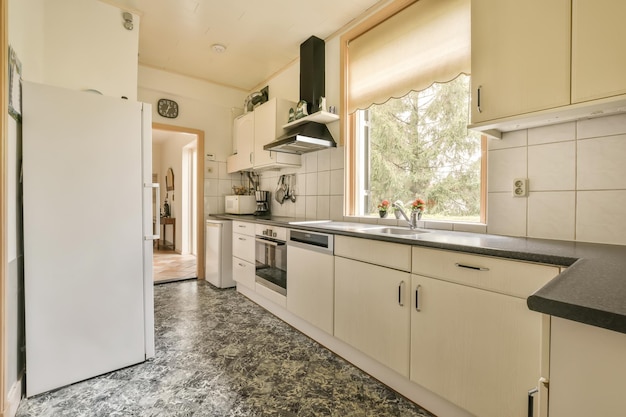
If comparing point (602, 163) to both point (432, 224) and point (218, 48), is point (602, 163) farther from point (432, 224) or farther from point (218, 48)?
point (218, 48)

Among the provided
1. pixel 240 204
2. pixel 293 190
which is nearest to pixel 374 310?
pixel 293 190

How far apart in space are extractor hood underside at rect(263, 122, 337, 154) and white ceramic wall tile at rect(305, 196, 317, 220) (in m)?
0.52

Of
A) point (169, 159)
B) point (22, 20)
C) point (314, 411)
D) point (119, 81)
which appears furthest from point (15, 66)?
point (169, 159)

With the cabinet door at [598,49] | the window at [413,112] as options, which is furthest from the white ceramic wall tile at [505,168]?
the cabinet door at [598,49]

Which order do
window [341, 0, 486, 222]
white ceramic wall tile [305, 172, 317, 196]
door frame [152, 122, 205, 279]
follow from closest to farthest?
window [341, 0, 486, 222]
white ceramic wall tile [305, 172, 317, 196]
door frame [152, 122, 205, 279]

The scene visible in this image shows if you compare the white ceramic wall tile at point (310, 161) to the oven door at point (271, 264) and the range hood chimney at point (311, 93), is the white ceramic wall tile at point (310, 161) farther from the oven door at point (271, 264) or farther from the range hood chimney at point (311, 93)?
the oven door at point (271, 264)

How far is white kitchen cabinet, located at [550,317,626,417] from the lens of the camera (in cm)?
48

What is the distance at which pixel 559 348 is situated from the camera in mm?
548

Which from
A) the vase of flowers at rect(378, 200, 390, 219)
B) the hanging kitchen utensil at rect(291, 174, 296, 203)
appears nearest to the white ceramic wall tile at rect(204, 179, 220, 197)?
the hanging kitchen utensil at rect(291, 174, 296, 203)

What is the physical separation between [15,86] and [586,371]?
235 centimetres

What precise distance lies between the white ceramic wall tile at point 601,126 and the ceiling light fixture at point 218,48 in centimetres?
304

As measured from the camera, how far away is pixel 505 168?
1.70m

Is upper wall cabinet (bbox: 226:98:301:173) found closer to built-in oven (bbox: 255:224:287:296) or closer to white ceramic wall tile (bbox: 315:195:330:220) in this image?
white ceramic wall tile (bbox: 315:195:330:220)

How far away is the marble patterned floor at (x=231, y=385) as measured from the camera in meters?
1.49
